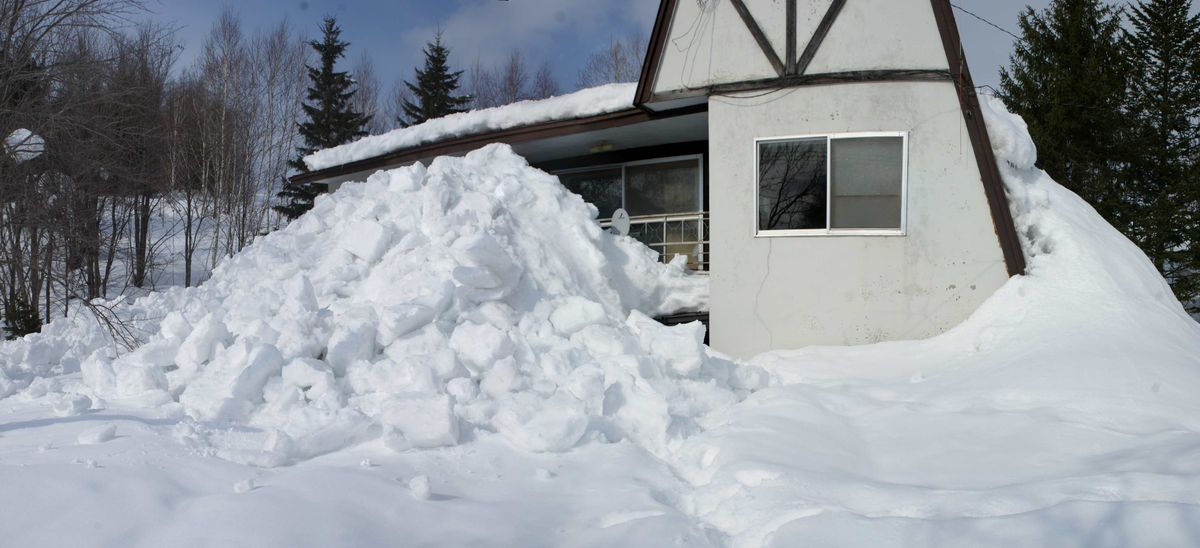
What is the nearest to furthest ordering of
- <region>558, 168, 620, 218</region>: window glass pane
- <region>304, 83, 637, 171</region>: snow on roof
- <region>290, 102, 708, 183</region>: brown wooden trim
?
<region>290, 102, 708, 183</region>: brown wooden trim < <region>304, 83, 637, 171</region>: snow on roof < <region>558, 168, 620, 218</region>: window glass pane

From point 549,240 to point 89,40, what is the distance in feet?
Answer: 33.6

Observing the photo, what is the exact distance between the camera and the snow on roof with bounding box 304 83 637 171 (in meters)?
8.90

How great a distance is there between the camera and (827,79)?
6.80 meters

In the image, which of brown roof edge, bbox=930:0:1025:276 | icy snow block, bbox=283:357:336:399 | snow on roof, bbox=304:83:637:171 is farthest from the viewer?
snow on roof, bbox=304:83:637:171

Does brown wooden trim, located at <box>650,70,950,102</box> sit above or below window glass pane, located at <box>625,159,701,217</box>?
above

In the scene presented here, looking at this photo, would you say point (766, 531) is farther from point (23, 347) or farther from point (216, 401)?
point (23, 347)

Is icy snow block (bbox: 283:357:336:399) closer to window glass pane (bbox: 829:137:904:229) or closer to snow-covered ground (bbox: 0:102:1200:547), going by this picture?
snow-covered ground (bbox: 0:102:1200:547)

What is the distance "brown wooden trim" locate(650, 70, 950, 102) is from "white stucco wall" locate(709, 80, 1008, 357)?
2.6 inches

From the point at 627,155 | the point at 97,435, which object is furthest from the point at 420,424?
the point at 627,155

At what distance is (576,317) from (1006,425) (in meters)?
3.42

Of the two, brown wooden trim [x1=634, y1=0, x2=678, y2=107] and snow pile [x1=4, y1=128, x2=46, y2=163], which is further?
snow pile [x1=4, y1=128, x2=46, y2=163]

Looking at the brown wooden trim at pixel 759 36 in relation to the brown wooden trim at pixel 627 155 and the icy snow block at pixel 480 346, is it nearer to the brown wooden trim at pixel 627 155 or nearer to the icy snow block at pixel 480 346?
the brown wooden trim at pixel 627 155

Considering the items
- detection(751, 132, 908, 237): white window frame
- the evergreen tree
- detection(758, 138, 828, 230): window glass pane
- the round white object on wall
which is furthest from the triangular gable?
the evergreen tree

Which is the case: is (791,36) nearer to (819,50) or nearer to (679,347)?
(819,50)
